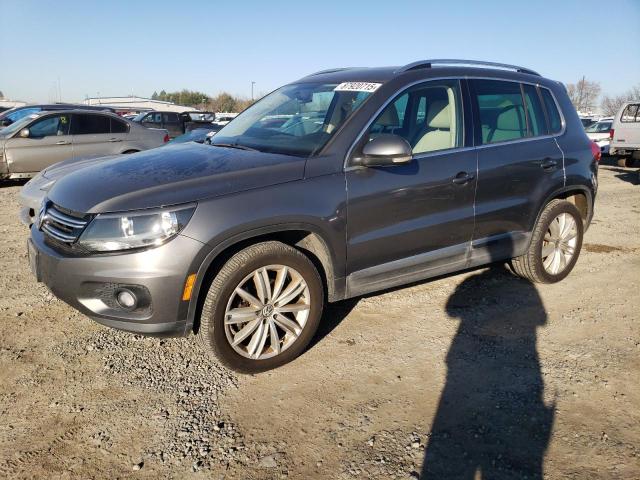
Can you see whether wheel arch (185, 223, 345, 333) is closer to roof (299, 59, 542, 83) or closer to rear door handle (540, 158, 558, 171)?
roof (299, 59, 542, 83)

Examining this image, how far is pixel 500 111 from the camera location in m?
4.22

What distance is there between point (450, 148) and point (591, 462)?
224cm

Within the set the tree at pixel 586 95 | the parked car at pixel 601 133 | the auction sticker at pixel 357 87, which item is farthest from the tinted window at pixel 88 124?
the tree at pixel 586 95

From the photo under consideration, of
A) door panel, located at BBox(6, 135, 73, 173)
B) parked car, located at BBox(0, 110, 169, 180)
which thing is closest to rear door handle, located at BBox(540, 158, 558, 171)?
parked car, located at BBox(0, 110, 169, 180)

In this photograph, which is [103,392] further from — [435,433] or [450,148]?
[450,148]

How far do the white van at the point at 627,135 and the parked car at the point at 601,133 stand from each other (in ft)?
16.3

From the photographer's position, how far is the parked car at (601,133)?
18484 millimetres

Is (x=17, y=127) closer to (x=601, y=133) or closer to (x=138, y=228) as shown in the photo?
(x=138, y=228)

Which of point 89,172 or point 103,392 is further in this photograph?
point 89,172

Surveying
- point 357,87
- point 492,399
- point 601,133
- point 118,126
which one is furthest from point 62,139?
point 601,133

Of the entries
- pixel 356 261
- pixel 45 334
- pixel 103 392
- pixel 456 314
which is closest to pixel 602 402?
pixel 456 314

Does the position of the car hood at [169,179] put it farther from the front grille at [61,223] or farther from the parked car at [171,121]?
the parked car at [171,121]

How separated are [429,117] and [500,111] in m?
0.74

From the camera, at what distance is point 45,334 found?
3.61 m
